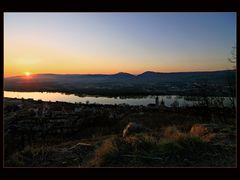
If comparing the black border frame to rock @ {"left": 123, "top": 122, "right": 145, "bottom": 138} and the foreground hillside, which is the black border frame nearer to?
rock @ {"left": 123, "top": 122, "right": 145, "bottom": 138}

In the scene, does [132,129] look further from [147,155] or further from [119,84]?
[119,84]

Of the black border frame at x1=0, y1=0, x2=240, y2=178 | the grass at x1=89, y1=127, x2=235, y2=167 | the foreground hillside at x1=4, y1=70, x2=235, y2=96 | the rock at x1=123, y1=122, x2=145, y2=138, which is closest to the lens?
the black border frame at x1=0, y1=0, x2=240, y2=178

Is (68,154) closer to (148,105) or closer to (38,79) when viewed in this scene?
(148,105)

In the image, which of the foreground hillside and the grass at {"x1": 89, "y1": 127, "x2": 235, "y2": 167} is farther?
the foreground hillside

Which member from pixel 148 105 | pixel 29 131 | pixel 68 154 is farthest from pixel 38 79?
pixel 68 154

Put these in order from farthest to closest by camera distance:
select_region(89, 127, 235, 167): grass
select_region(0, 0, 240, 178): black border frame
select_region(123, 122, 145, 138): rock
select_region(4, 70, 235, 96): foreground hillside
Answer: select_region(4, 70, 235, 96): foreground hillside, select_region(123, 122, 145, 138): rock, select_region(89, 127, 235, 167): grass, select_region(0, 0, 240, 178): black border frame

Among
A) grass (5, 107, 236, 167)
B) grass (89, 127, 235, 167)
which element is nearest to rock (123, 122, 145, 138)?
grass (5, 107, 236, 167)
